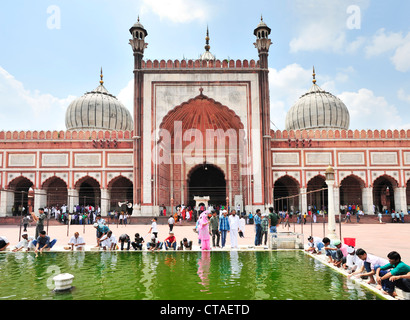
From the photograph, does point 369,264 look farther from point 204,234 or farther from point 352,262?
point 204,234

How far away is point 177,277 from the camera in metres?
4.64

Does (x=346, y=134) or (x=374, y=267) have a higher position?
(x=346, y=134)

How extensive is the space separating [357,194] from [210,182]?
865cm

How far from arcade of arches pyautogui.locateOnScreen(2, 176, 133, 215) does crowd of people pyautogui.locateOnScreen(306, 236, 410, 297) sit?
14750 millimetres

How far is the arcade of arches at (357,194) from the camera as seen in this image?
1828 centimetres

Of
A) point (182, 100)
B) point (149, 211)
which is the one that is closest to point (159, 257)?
point (149, 211)

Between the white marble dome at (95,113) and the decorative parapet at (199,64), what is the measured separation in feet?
19.7

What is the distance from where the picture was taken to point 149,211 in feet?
55.7

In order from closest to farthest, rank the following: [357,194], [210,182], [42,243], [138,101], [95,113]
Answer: [42,243]
[138,101]
[357,194]
[210,182]
[95,113]

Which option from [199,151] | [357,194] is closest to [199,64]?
[199,151]

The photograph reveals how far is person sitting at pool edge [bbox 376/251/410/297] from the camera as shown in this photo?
3555 mm

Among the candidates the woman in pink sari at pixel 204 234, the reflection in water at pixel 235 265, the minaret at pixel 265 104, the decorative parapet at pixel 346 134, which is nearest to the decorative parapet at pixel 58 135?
the minaret at pixel 265 104

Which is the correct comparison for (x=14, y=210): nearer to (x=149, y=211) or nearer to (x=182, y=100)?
(x=149, y=211)
